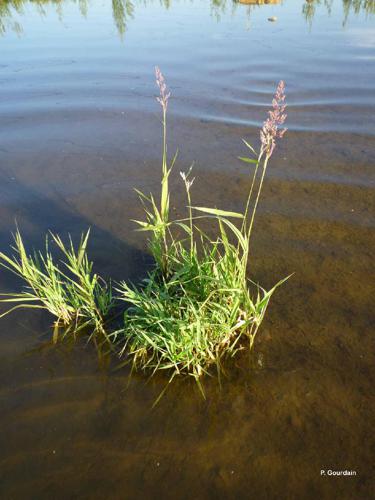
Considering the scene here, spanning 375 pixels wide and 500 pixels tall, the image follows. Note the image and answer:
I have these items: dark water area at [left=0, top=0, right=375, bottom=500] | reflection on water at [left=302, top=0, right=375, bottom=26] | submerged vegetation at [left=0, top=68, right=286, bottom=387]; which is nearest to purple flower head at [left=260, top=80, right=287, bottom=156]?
submerged vegetation at [left=0, top=68, right=286, bottom=387]

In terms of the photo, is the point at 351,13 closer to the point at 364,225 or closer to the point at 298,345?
the point at 364,225

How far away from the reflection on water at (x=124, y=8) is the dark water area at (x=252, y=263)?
8.46 ft

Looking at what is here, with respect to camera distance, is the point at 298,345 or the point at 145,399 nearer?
the point at 145,399

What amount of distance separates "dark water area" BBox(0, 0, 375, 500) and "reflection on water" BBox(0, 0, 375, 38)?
2579mm

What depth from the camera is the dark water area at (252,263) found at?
2.02 meters

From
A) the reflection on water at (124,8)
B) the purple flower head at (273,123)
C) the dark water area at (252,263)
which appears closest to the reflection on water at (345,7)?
the reflection on water at (124,8)

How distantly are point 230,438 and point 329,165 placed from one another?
128 inches

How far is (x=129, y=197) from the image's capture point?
A: 412cm

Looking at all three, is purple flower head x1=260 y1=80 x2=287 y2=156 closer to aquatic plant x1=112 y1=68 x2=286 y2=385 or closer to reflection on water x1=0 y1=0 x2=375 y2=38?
aquatic plant x1=112 y1=68 x2=286 y2=385

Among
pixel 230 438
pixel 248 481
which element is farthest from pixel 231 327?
pixel 248 481

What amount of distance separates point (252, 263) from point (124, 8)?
37.3 ft

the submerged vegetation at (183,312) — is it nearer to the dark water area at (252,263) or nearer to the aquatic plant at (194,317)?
the aquatic plant at (194,317)

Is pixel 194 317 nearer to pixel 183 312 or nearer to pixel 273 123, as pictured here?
pixel 183 312

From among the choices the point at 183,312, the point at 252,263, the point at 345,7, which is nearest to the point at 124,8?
the point at 345,7
